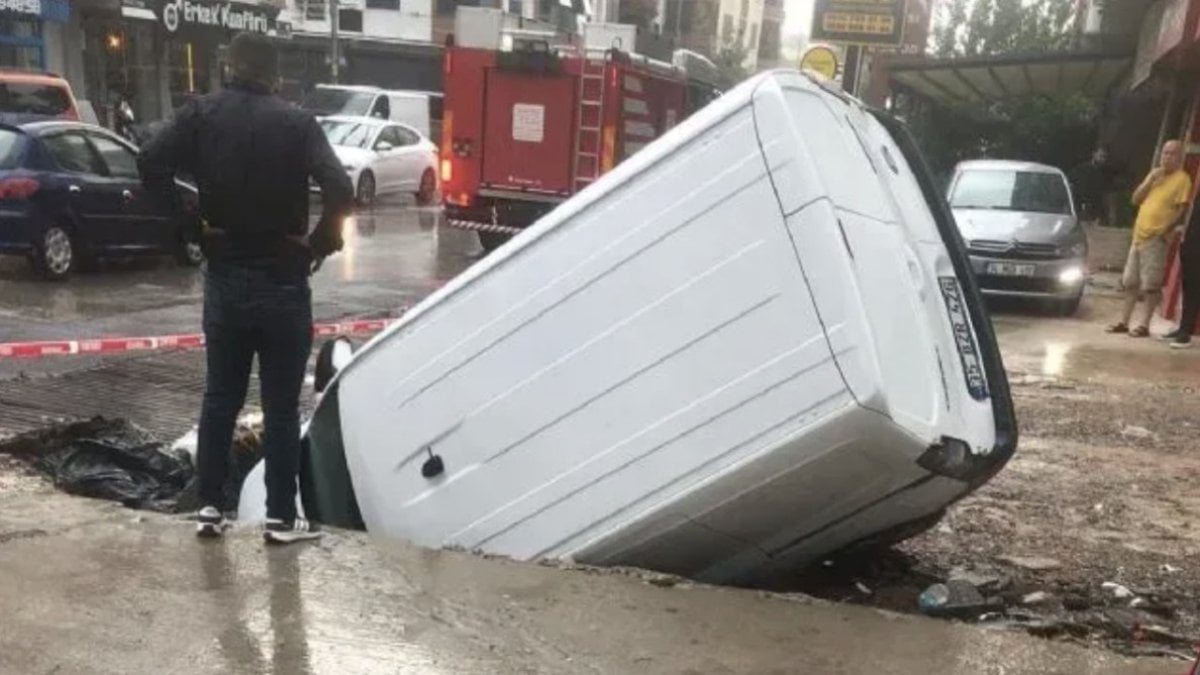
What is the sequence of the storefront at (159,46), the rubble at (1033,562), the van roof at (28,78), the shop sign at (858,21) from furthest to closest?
the storefront at (159,46) → the van roof at (28,78) → the shop sign at (858,21) → the rubble at (1033,562)

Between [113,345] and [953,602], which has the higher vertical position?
[953,602]

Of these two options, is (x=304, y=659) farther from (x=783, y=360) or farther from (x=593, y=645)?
(x=783, y=360)

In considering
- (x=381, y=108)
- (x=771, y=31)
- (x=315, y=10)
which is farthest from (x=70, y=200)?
(x=771, y=31)

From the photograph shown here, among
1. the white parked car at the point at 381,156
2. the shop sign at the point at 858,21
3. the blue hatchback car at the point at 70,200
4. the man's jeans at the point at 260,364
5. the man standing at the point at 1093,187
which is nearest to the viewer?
the man's jeans at the point at 260,364

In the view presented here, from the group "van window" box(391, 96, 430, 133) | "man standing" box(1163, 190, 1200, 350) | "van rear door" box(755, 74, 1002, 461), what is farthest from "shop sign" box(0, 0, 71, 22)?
"van rear door" box(755, 74, 1002, 461)

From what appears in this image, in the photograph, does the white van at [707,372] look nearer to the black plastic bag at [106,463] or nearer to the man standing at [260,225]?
the man standing at [260,225]

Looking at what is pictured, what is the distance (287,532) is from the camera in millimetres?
4070

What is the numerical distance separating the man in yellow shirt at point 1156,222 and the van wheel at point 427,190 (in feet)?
51.0

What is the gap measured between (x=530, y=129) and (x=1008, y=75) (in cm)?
1559

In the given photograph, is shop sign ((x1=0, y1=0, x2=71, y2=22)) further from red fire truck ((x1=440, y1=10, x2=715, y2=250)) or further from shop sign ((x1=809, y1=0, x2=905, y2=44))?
shop sign ((x1=809, y1=0, x2=905, y2=44))

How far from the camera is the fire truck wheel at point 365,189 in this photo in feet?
69.8

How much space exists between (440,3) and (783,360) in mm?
44400

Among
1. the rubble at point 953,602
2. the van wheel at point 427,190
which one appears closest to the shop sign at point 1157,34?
the rubble at point 953,602

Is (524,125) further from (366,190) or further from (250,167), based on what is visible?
(250,167)
